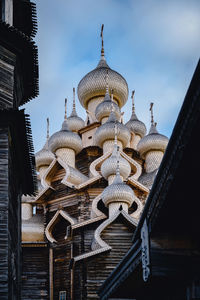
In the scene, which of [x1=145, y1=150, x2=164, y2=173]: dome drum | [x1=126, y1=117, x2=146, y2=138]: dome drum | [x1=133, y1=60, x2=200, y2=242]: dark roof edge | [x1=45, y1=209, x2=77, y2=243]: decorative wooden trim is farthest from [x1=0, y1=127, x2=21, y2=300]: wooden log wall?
[x1=126, y1=117, x2=146, y2=138]: dome drum

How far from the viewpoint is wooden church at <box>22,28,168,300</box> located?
15547 mm

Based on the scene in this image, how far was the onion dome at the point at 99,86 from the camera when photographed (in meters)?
23.8

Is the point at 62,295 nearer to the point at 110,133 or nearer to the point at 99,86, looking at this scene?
the point at 110,133

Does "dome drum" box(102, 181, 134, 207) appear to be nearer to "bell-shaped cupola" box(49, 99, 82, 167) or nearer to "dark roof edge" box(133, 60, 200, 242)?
"bell-shaped cupola" box(49, 99, 82, 167)

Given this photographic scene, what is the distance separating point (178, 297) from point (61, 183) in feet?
49.2

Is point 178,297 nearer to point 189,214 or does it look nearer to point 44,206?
point 189,214

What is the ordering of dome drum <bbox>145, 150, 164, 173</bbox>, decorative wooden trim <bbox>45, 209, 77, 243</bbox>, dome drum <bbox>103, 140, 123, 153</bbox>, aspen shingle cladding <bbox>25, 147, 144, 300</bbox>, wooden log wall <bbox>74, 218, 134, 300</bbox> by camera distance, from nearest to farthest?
wooden log wall <bbox>74, 218, 134, 300</bbox>
aspen shingle cladding <bbox>25, 147, 144, 300</bbox>
decorative wooden trim <bbox>45, 209, 77, 243</bbox>
dome drum <bbox>103, 140, 123, 153</bbox>
dome drum <bbox>145, 150, 164, 173</bbox>

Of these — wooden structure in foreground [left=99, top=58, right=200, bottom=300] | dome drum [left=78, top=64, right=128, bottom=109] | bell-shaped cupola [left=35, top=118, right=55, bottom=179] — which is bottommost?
wooden structure in foreground [left=99, top=58, right=200, bottom=300]

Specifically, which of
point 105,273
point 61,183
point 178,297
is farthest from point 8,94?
point 61,183

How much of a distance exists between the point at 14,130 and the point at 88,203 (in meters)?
9.99

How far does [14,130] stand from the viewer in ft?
28.8

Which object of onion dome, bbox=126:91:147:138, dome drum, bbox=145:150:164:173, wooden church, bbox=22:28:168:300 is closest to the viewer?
wooden church, bbox=22:28:168:300

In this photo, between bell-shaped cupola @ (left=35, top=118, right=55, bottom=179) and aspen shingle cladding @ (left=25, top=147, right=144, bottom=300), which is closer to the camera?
aspen shingle cladding @ (left=25, top=147, right=144, bottom=300)

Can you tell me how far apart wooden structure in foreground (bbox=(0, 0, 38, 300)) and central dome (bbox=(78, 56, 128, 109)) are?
12.5 metres
